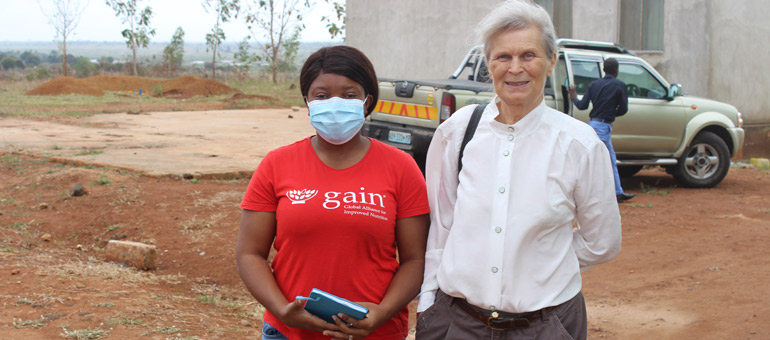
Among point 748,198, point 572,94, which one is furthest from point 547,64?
point 748,198

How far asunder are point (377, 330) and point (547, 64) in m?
1.00

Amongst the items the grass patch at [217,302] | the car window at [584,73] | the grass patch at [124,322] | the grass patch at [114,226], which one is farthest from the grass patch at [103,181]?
the car window at [584,73]

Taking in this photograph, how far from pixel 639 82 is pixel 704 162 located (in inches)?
60.1

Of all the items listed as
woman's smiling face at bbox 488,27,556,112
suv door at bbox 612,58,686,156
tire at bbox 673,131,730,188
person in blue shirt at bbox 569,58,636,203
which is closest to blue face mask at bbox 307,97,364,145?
woman's smiling face at bbox 488,27,556,112

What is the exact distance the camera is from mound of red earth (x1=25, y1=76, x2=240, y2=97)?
2808 centimetres

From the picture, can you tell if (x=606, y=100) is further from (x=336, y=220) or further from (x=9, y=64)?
(x=9, y=64)

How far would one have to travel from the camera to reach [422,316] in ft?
7.93

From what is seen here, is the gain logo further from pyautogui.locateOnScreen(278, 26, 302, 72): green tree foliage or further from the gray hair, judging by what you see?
pyautogui.locateOnScreen(278, 26, 302, 72): green tree foliage

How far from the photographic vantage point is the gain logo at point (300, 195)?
232cm

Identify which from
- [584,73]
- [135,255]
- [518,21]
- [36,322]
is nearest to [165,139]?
[584,73]

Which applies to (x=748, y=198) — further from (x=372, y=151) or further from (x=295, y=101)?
(x=295, y=101)

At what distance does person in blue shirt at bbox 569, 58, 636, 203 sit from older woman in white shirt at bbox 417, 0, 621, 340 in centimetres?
684

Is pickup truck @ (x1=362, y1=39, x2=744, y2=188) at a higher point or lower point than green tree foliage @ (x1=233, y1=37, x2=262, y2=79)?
lower

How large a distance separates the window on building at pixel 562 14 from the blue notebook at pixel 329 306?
44.2 feet
